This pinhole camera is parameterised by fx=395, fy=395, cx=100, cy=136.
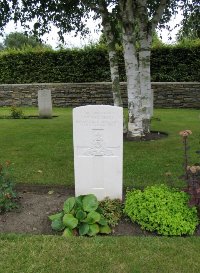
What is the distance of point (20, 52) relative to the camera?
783 inches

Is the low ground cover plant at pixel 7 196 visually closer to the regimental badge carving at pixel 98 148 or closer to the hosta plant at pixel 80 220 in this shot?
the hosta plant at pixel 80 220

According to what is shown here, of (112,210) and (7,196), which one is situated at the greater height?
(7,196)

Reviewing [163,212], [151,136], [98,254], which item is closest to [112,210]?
[163,212]

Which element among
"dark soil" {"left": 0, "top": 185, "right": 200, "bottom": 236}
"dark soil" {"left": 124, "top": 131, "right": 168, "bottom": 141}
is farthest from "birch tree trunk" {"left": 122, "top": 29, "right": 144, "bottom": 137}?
"dark soil" {"left": 0, "top": 185, "right": 200, "bottom": 236}

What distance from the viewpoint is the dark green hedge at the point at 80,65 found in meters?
17.5

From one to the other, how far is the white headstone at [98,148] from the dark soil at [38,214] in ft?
1.50

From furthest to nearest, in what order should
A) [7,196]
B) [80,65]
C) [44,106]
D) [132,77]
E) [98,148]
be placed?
[80,65] < [44,106] < [132,77] < [98,148] < [7,196]

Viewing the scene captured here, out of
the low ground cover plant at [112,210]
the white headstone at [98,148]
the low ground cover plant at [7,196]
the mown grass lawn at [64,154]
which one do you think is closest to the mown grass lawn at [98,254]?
the low ground cover plant at [112,210]

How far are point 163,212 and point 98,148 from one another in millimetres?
1131

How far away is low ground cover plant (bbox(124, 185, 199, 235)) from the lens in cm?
413

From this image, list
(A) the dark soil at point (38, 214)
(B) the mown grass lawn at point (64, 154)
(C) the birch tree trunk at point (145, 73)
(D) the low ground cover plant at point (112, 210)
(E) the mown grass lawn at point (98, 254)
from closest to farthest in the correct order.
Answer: (E) the mown grass lawn at point (98, 254) → (A) the dark soil at point (38, 214) → (D) the low ground cover plant at point (112, 210) → (B) the mown grass lawn at point (64, 154) → (C) the birch tree trunk at point (145, 73)

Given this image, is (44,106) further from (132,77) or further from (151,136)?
(132,77)

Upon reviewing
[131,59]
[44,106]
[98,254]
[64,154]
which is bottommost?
[98,254]

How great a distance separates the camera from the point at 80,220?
14.0 ft
